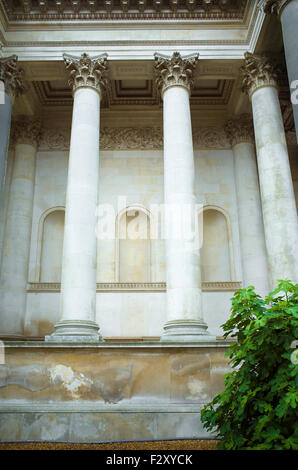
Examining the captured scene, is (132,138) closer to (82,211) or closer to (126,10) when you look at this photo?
(126,10)

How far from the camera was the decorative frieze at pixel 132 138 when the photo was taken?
81.1ft

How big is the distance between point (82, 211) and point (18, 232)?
6.99 meters

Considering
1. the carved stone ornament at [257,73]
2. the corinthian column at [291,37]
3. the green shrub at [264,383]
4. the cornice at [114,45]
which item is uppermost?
the cornice at [114,45]

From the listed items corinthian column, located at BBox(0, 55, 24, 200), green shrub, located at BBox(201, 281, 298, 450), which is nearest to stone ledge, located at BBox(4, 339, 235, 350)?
green shrub, located at BBox(201, 281, 298, 450)

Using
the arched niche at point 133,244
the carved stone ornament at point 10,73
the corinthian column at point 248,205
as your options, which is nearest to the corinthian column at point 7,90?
the carved stone ornament at point 10,73

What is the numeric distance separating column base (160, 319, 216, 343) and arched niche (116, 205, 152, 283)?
23.9 ft

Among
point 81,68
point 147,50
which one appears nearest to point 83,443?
point 81,68

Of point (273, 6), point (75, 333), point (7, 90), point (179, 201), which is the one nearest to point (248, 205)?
point (179, 201)

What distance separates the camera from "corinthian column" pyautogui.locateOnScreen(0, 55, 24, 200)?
701 inches

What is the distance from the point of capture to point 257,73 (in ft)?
63.8

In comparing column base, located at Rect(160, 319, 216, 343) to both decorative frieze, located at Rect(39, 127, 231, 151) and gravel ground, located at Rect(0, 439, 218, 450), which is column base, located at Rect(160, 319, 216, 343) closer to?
gravel ground, located at Rect(0, 439, 218, 450)

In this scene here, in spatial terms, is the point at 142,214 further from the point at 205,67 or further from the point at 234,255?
→ the point at 205,67

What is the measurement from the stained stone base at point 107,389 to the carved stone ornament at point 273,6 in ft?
41.5

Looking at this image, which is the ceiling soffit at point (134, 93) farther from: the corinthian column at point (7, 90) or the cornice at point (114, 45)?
the corinthian column at point (7, 90)
